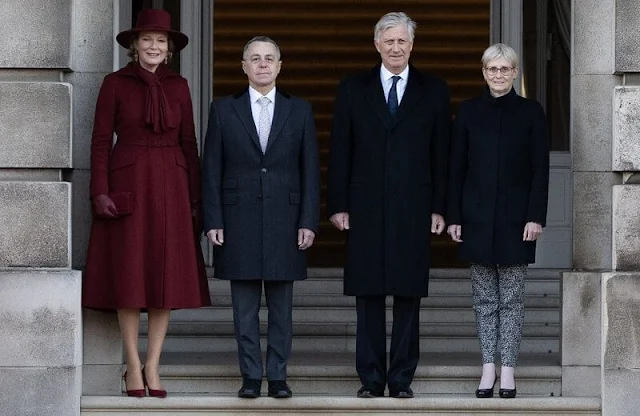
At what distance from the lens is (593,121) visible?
934 cm

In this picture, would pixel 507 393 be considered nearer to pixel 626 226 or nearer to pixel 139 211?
pixel 626 226

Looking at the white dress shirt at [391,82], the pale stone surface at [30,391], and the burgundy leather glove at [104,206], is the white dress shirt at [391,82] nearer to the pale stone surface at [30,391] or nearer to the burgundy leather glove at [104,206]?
the burgundy leather glove at [104,206]

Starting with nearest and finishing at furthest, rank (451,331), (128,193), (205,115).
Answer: (128,193) < (451,331) < (205,115)

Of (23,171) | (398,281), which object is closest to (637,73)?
(398,281)

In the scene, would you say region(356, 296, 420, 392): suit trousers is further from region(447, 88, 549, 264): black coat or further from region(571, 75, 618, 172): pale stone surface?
region(571, 75, 618, 172): pale stone surface

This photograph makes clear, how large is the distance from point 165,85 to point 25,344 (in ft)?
5.06

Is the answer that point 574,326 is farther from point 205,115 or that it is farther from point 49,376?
point 205,115

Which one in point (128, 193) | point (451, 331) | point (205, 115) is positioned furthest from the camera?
point (205, 115)

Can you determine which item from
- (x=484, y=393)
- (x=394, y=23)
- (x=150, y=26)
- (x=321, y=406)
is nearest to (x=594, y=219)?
(x=484, y=393)

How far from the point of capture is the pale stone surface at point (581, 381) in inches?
369

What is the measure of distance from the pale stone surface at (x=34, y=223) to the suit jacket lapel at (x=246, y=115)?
3.21 feet

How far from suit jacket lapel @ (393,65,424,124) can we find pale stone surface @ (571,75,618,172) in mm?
857

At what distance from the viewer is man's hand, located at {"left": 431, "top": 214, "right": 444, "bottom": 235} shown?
30.2ft

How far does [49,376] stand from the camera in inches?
357
